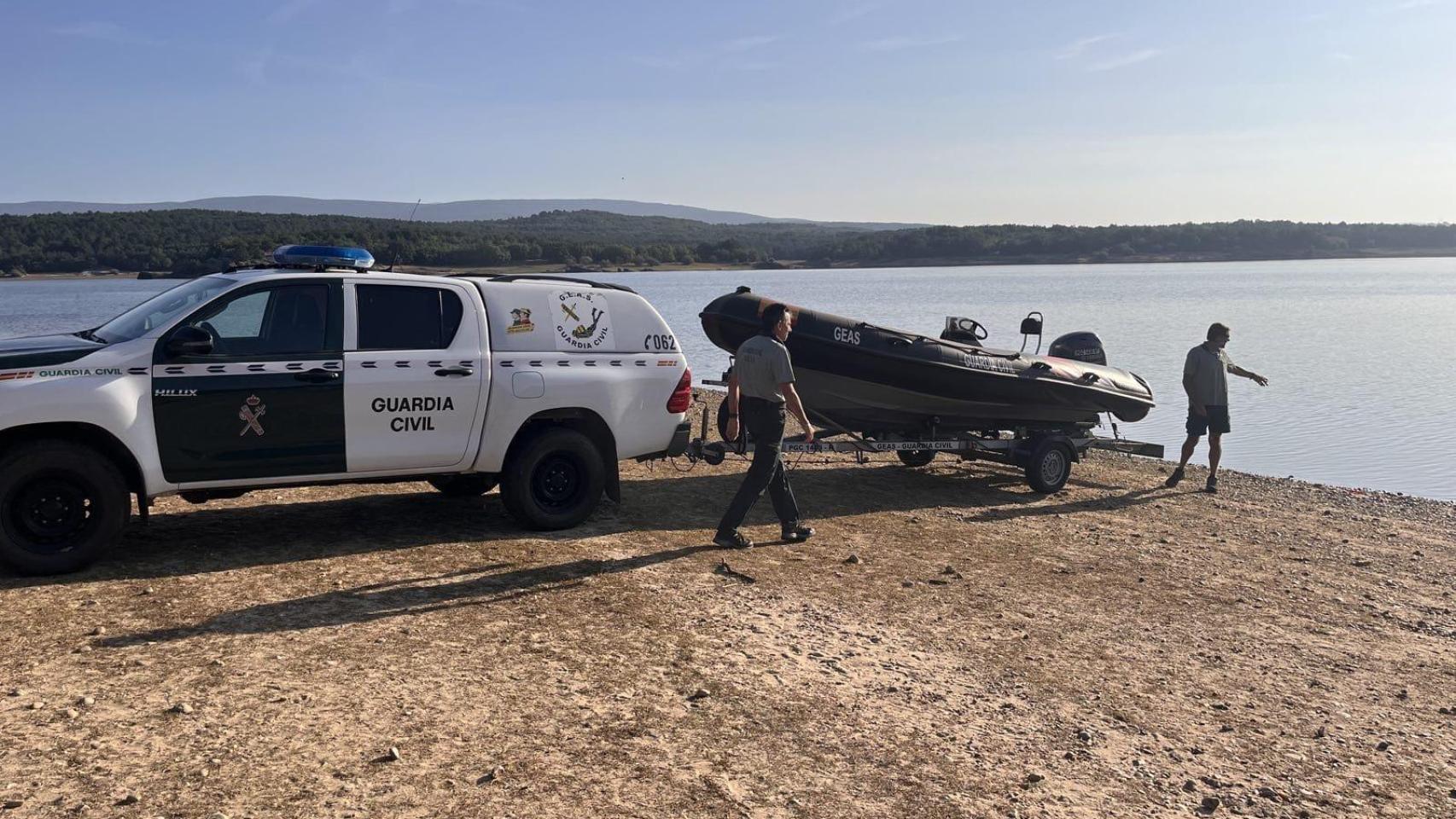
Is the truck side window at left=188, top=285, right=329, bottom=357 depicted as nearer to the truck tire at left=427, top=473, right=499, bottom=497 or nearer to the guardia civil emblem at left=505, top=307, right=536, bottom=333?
the guardia civil emblem at left=505, top=307, right=536, bottom=333

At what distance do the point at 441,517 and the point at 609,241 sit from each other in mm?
95888

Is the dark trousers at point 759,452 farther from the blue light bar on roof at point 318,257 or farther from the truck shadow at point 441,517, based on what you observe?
the blue light bar on roof at point 318,257

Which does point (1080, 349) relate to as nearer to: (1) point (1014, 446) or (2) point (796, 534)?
(1) point (1014, 446)

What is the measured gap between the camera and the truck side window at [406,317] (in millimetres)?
7746

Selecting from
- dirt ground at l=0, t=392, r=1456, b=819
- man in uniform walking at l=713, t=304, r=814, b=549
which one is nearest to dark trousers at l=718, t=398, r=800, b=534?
man in uniform walking at l=713, t=304, r=814, b=549

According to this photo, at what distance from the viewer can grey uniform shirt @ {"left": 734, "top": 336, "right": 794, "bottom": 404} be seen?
823cm

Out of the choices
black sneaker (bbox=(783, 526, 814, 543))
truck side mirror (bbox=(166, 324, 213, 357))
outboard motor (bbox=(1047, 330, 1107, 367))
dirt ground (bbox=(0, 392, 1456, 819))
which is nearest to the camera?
dirt ground (bbox=(0, 392, 1456, 819))

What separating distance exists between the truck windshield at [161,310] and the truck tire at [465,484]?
227 centimetres

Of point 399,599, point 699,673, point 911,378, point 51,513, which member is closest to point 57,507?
point 51,513

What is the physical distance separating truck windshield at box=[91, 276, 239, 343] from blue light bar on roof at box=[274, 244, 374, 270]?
0.56 m

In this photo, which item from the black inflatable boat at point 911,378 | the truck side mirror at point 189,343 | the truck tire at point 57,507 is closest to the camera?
the truck tire at point 57,507

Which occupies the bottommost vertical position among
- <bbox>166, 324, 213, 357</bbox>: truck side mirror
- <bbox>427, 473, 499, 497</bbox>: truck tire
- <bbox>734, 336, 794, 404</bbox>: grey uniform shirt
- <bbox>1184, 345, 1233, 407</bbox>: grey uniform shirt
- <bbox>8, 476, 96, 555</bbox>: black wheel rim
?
<bbox>427, 473, 499, 497</bbox>: truck tire

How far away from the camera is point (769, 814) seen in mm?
4273

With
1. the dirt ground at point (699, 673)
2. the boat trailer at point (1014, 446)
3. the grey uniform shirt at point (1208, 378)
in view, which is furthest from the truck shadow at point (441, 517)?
the grey uniform shirt at point (1208, 378)
